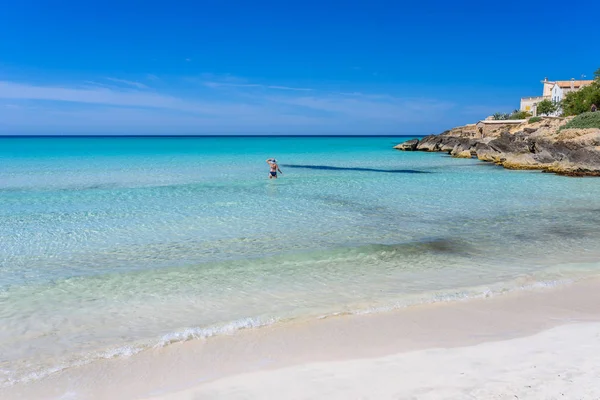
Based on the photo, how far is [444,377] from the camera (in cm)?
444

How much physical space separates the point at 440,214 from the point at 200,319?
32.4 ft

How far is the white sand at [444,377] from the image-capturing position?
4.15 m

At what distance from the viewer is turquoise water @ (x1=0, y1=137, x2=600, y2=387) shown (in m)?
6.15

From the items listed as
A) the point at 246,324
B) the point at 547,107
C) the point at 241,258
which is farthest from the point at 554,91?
the point at 246,324

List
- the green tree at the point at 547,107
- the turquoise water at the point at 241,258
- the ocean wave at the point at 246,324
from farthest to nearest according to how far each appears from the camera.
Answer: the green tree at the point at 547,107, the turquoise water at the point at 241,258, the ocean wave at the point at 246,324

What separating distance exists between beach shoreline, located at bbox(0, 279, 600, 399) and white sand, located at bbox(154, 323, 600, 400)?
0.03 metres

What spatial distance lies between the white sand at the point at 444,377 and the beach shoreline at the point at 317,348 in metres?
0.03

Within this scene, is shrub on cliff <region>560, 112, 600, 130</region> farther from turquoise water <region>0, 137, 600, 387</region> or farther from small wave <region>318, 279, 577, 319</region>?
small wave <region>318, 279, 577, 319</region>

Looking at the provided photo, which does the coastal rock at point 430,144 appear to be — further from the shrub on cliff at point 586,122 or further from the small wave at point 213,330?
the small wave at point 213,330

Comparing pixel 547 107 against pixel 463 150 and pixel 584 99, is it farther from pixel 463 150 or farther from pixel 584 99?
pixel 463 150

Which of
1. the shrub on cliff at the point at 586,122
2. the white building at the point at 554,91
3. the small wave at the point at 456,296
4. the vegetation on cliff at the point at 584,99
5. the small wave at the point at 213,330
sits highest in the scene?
the white building at the point at 554,91

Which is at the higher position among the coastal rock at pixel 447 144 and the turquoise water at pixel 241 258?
the coastal rock at pixel 447 144

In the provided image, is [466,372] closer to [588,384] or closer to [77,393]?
[588,384]

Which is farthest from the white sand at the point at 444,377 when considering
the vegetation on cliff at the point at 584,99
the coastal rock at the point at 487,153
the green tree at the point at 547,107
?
the green tree at the point at 547,107
